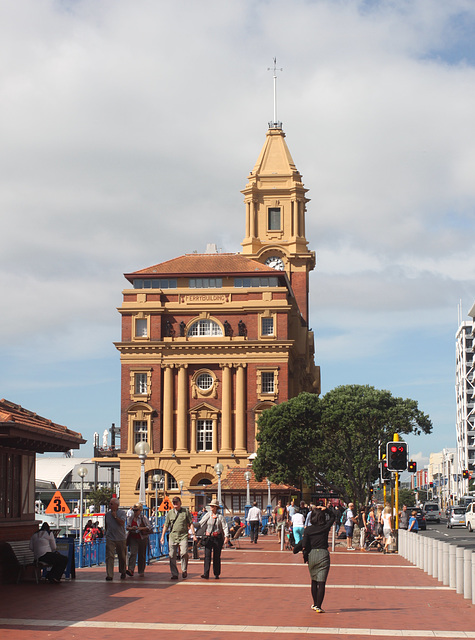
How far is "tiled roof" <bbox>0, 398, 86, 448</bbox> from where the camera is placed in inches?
706

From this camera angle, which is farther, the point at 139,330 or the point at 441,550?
the point at 139,330

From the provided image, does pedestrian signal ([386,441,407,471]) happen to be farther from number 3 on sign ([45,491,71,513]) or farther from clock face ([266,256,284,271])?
clock face ([266,256,284,271])

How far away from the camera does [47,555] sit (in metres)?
21.1

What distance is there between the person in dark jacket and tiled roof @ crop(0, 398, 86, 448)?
5559 mm

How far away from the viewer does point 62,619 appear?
1548cm

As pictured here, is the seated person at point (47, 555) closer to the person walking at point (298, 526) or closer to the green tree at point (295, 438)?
the person walking at point (298, 526)

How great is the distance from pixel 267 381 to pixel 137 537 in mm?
59674

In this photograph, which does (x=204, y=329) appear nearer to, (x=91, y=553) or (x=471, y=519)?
(x=471, y=519)

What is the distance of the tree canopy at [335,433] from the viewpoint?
185 ft

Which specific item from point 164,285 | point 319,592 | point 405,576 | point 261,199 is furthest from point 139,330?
point 319,592

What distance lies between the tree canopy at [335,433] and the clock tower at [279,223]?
37377 millimetres

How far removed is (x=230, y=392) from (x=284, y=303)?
8743 mm

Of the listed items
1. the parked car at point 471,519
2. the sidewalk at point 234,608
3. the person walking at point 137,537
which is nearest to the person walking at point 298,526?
the sidewalk at point 234,608

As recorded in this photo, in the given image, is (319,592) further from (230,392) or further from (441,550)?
(230,392)
